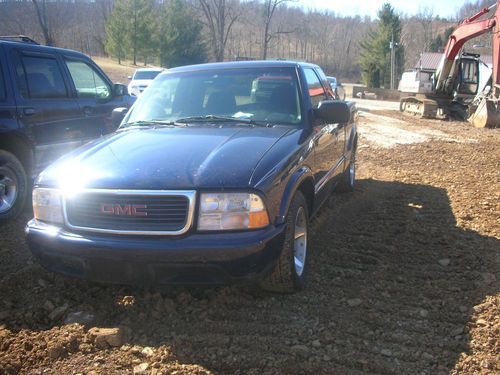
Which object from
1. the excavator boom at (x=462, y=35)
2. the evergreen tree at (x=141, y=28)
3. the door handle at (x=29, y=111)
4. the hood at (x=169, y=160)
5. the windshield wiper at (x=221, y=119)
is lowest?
the hood at (x=169, y=160)

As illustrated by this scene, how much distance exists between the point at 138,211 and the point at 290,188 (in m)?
1.05

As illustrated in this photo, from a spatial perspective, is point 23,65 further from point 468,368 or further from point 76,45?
point 76,45

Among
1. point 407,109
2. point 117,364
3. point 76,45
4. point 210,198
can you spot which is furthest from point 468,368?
point 76,45

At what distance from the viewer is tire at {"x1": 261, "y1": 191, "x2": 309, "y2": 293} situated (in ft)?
10.8

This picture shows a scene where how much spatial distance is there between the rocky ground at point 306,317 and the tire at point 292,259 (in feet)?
0.42

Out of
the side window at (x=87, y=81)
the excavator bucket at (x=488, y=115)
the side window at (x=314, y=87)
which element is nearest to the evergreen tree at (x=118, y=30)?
the excavator bucket at (x=488, y=115)

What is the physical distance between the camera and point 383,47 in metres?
59.9

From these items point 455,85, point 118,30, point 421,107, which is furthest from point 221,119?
point 118,30

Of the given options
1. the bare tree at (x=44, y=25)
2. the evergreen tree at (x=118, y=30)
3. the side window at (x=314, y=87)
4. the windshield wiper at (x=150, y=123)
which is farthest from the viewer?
the evergreen tree at (x=118, y=30)

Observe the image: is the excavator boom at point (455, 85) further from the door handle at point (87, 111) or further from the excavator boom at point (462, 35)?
the door handle at point (87, 111)

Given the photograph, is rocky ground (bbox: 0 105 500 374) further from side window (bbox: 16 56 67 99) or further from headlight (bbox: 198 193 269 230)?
side window (bbox: 16 56 67 99)

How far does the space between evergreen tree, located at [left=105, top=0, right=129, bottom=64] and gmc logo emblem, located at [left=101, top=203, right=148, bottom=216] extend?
5641 centimetres

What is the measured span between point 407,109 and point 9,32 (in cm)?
4760

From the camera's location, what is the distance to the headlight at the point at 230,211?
291 cm
